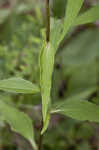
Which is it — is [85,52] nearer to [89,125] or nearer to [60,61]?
[60,61]

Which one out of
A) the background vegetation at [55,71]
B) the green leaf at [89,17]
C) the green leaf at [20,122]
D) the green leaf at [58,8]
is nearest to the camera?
the green leaf at [89,17]

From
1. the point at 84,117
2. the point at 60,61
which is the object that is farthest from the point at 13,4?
the point at 84,117

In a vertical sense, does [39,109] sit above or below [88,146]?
above

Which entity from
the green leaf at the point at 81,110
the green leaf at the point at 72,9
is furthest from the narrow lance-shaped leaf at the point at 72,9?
the green leaf at the point at 81,110

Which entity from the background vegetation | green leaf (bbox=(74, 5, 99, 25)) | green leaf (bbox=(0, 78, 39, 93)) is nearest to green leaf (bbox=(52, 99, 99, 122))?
green leaf (bbox=(0, 78, 39, 93))

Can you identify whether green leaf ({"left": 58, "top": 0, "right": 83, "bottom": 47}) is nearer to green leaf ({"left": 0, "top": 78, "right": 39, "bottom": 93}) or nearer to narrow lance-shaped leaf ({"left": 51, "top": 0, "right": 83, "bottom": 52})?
narrow lance-shaped leaf ({"left": 51, "top": 0, "right": 83, "bottom": 52})

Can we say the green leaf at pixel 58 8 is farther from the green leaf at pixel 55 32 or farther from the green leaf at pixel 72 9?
the green leaf at pixel 72 9

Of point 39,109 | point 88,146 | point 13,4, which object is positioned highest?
point 13,4
